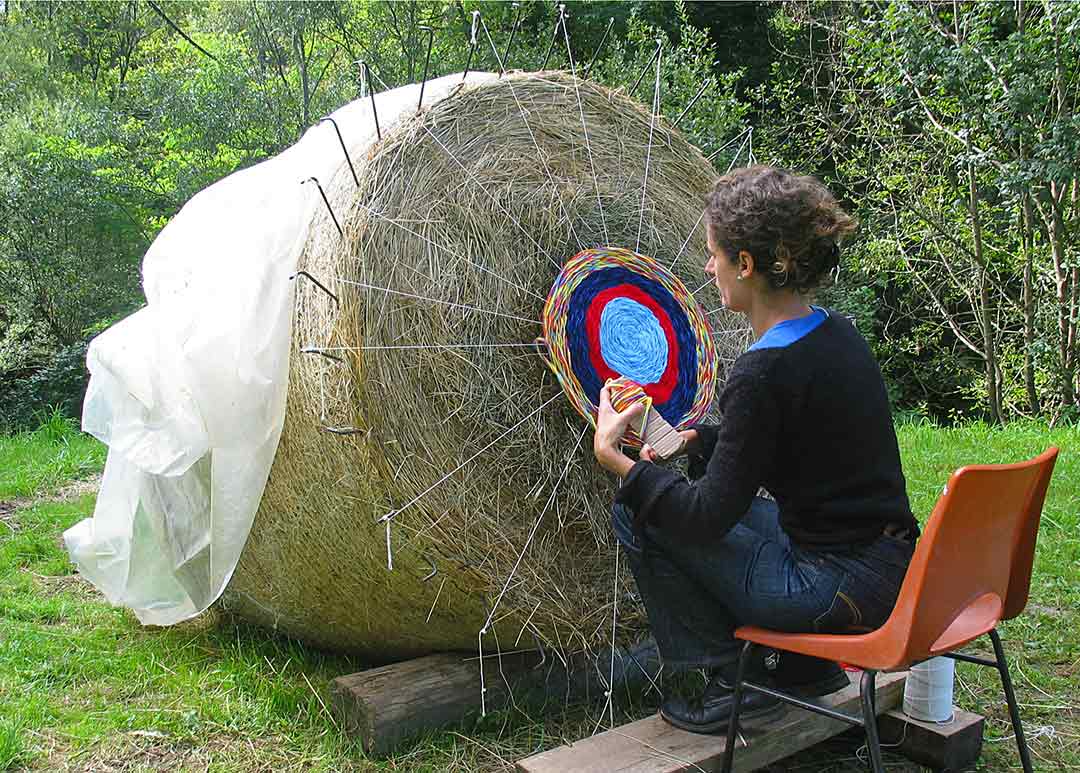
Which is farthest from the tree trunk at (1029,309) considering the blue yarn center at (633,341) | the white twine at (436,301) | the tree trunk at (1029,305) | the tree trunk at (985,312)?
the white twine at (436,301)

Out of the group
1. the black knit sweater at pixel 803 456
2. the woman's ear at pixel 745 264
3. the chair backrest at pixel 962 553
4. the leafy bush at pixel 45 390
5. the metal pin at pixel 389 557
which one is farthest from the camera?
the leafy bush at pixel 45 390

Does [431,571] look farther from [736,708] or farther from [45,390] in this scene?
[45,390]

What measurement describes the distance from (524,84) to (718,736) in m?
1.83

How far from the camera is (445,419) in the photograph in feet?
8.00

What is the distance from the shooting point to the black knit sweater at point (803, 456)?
6.54 ft

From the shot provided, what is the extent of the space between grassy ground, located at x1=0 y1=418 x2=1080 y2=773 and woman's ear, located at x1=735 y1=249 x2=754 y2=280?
1.29m

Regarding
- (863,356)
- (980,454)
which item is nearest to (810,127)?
(980,454)

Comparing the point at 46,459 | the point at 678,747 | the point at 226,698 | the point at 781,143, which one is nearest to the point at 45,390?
the point at 46,459

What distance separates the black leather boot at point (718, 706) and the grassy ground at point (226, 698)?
30cm

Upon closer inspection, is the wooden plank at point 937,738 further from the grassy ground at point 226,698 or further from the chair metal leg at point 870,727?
the chair metal leg at point 870,727

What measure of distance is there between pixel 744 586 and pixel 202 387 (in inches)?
57.6

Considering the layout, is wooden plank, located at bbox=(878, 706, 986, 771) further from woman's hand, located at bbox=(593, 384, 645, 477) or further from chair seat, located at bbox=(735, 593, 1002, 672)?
woman's hand, located at bbox=(593, 384, 645, 477)

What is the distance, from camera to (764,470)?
2.03m

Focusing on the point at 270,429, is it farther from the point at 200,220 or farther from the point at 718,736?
the point at 718,736
